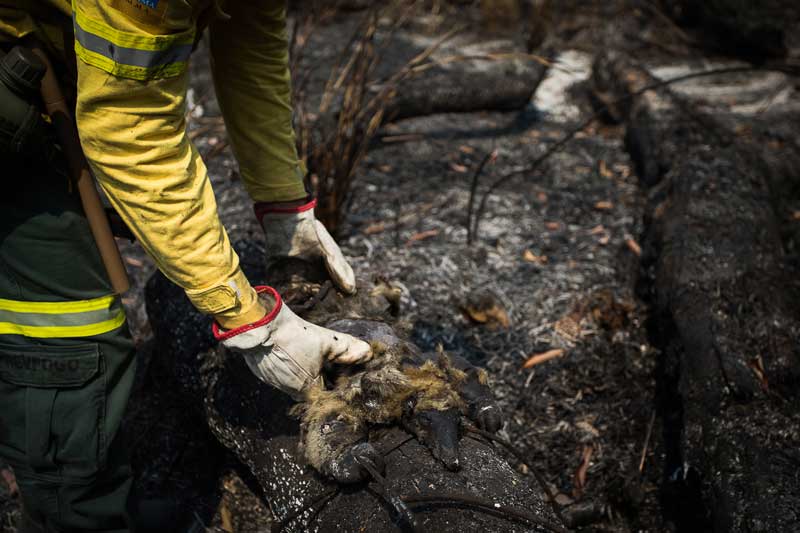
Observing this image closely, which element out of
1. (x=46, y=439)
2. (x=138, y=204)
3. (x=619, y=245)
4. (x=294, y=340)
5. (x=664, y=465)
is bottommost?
(x=664, y=465)

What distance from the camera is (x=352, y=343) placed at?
5.36ft

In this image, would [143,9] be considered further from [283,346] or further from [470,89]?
[470,89]

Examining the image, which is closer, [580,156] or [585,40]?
[580,156]

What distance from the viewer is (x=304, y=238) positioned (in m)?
2.02

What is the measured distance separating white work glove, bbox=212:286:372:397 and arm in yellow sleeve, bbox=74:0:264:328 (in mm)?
57

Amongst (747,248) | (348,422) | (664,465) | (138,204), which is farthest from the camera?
(747,248)

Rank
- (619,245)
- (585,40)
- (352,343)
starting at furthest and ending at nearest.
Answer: (585,40) < (619,245) < (352,343)

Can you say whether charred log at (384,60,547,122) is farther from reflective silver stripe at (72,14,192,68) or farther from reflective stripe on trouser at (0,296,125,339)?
reflective silver stripe at (72,14,192,68)

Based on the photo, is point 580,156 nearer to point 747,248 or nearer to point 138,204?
point 747,248

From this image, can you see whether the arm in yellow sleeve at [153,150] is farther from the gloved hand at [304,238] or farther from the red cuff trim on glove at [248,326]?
the gloved hand at [304,238]

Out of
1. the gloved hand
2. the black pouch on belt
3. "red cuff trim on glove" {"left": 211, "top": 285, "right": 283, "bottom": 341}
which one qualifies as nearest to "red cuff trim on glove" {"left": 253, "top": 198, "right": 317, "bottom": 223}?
the gloved hand

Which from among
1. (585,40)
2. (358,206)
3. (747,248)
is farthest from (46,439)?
(585,40)

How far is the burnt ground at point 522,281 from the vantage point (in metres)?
2.27

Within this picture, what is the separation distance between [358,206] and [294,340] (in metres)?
2.00
